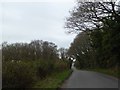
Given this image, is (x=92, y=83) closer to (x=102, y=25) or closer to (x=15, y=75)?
(x=15, y=75)

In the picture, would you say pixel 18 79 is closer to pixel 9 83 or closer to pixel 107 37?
pixel 9 83

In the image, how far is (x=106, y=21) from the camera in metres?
41.3

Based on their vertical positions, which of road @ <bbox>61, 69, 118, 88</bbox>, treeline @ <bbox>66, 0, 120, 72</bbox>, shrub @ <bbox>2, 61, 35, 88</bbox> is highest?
treeline @ <bbox>66, 0, 120, 72</bbox>

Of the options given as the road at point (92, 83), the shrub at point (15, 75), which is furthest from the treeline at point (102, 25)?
the shrub at point (15, 75)

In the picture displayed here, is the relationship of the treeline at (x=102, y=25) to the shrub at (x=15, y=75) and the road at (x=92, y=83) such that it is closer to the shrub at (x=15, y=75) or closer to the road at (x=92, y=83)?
the road at (x=92, y=83)

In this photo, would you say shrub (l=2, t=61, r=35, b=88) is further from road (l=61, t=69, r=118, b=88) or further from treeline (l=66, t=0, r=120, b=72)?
treeline (l=66, t=0, r=120, b=72)

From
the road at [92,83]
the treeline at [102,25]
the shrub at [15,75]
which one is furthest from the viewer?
the treeline at [102,25]

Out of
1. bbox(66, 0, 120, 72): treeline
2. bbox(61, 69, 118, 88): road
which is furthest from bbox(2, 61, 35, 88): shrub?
bbox(66, 0, 120, 72): treeline

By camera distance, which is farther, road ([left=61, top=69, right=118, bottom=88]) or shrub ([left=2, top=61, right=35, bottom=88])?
road ([left=61, top=69, right=118, bottom=88])

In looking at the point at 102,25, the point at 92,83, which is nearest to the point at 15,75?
the point at 92,83

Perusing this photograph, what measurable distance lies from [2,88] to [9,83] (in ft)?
1.95

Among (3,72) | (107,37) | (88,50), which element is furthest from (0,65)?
(88,50)

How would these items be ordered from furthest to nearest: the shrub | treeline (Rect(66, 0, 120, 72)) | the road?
treeline (Rect(66, 0, 120, 72)), the road, the shrub

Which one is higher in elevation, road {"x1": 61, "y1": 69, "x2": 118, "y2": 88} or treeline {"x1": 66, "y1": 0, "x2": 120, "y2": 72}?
treeline {"x1": 66, "y1": 0, "x2": 120, "y2": 72}
